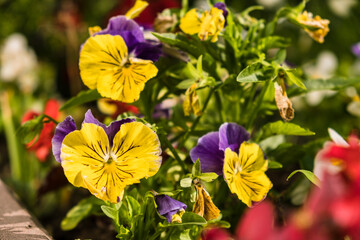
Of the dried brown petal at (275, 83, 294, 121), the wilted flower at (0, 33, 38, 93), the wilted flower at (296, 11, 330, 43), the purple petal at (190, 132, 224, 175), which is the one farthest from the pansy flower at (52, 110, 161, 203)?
the wilted flower at (0, 33, 38, 93)

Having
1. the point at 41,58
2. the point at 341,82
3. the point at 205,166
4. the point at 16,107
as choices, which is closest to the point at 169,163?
the point at 205,166

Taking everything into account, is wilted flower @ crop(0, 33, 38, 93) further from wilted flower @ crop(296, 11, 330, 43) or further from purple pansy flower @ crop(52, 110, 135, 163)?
wilted flower @ crop(296, 11, 330, 43)

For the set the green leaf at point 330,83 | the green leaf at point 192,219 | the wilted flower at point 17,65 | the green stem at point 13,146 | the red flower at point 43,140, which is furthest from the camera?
the wilted flower at point 17,65

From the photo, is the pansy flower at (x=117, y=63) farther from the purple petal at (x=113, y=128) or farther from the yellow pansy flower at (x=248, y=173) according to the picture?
Result: the yellow pansy flower at (x=248, y=173)

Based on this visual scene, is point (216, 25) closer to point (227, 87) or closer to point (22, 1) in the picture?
point (227, 87)

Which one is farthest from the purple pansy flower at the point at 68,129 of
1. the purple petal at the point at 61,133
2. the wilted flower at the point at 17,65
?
the wilted flower at the point at 17,65

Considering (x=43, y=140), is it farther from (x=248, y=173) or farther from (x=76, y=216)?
(x=248, y=173)

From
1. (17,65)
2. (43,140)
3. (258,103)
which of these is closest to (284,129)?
(258,103)
